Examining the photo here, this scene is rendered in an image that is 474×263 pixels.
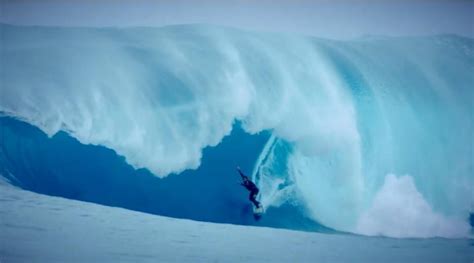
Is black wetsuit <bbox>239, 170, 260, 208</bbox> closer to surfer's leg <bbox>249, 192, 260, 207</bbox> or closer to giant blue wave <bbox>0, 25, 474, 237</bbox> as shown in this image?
surfer's leg <bbox>249, 192, 260, 207</bbox>

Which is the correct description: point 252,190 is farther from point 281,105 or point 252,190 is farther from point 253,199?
point 281,105

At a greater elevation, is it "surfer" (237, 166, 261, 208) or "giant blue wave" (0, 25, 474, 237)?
"giant blue wave" (0, 25, 474, 237)

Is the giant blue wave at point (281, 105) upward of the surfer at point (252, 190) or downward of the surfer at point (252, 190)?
upward

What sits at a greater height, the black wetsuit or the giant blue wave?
the giant blue wave

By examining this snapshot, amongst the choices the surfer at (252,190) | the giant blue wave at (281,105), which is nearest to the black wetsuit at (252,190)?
the surfer at (252,190)

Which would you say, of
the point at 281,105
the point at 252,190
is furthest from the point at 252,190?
the point at 281,105

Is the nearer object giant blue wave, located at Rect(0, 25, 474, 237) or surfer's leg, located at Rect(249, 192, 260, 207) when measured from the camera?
surfer's leg, located at Rect(249, 192, 260, 207)

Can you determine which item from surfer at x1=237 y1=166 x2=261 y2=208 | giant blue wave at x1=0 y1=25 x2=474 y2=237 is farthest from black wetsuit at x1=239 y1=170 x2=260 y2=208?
giant blue wave at x1=0 y1=25 x2=474 y2=237

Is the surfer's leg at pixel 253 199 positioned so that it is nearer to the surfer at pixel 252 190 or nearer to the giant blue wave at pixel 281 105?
the surfer at pixel 252 190
